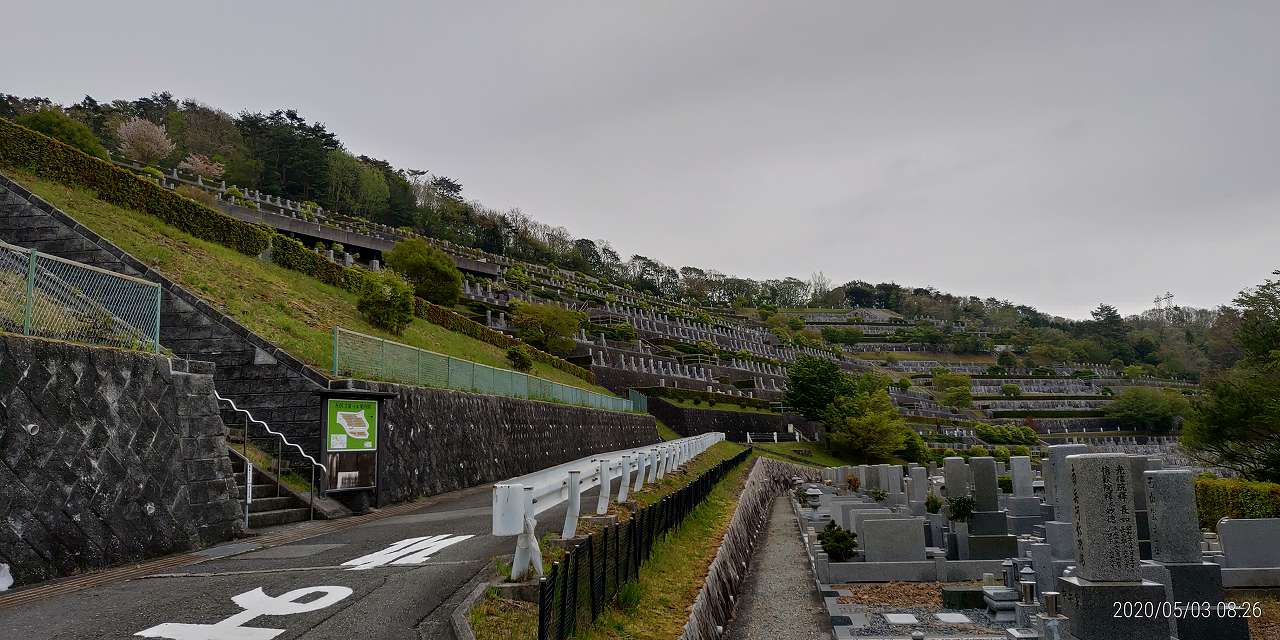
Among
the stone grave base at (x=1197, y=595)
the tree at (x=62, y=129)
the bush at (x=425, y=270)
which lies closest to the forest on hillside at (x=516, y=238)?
the tree at (x=62, y=129)

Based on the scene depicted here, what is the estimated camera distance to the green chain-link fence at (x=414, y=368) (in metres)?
14.3

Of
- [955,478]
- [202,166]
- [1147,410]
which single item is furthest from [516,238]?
[955,478]

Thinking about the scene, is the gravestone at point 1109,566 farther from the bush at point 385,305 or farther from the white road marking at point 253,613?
the bush at point 385,305

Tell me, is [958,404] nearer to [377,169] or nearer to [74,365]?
[377,169]

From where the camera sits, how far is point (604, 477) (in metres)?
8.59

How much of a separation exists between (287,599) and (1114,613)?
6.82m

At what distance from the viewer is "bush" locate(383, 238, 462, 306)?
147ft

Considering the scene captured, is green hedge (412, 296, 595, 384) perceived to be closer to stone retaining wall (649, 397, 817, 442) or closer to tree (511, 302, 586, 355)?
tree (511, 302, 586, 355)

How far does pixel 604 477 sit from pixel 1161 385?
393 feet

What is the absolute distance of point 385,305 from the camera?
24.3 metres

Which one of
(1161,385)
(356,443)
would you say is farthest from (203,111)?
(1161,385)

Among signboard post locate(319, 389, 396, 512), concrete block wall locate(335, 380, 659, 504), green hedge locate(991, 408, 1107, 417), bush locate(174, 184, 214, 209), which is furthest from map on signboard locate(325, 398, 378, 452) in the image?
green hedge locate(991, 408, 1107, 417)

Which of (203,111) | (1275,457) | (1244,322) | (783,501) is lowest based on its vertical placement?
(783,501)

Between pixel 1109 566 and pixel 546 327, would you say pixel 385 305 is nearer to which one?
pixel 1109 566
